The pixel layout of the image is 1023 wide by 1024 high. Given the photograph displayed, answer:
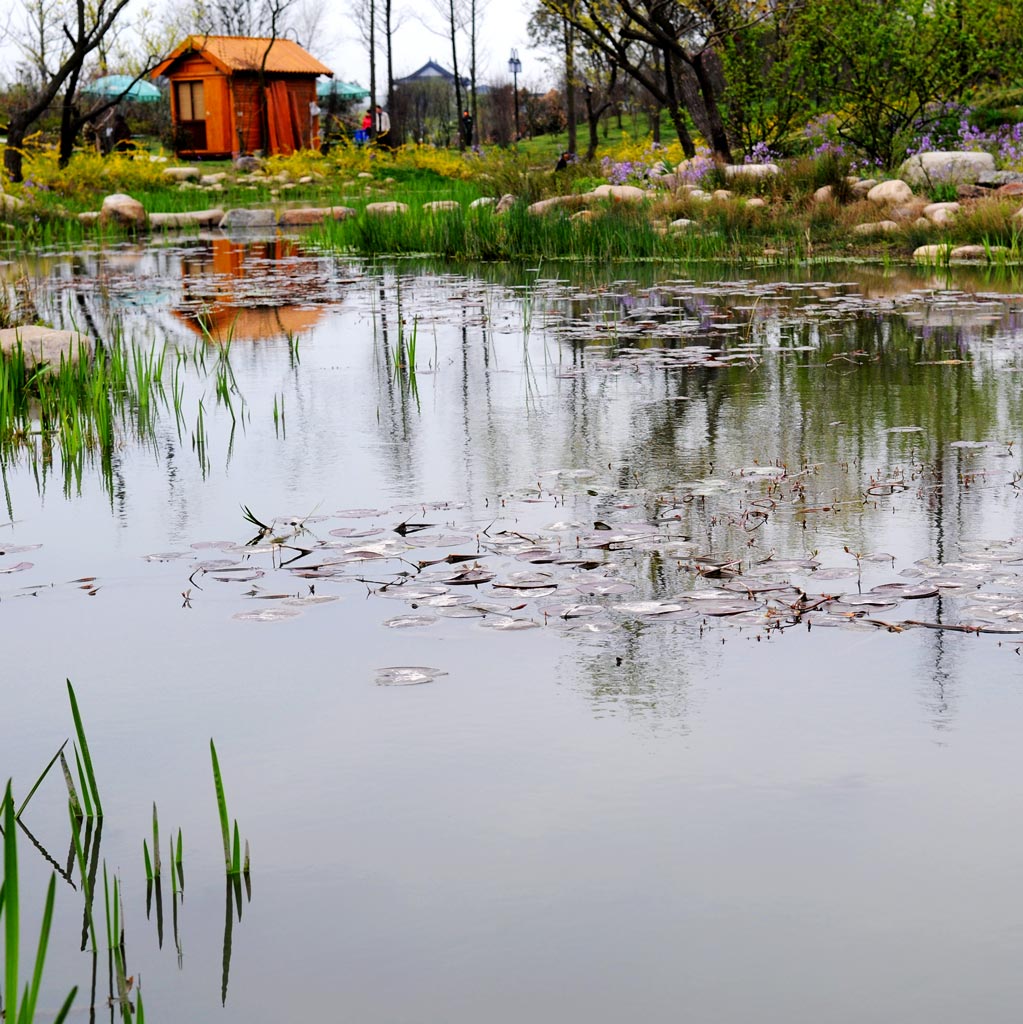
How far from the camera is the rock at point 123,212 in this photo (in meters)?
19.8

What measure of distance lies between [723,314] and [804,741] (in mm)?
6350

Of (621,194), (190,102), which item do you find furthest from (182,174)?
(621,194)

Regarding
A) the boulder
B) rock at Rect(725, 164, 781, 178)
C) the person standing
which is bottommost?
the boulder

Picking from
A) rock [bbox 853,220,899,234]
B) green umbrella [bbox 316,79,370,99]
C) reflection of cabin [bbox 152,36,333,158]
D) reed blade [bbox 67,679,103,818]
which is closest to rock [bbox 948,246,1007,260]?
rock [bbox 853,220,899,234]

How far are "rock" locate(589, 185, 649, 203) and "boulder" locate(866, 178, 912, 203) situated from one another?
2421 mm

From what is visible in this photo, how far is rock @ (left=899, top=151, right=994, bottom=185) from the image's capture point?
43.4 feet

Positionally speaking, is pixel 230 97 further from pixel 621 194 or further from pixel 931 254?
pixel 931 254

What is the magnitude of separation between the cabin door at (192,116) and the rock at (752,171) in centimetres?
2666

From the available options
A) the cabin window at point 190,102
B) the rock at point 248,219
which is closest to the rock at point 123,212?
the rock at point 248,219

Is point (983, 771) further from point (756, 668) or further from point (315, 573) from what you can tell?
point (315, 573)

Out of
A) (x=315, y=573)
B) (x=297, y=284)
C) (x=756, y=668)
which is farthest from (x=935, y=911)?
(x=297, y=284)

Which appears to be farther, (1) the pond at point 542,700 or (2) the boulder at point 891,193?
(2) the boulder at point 891,193

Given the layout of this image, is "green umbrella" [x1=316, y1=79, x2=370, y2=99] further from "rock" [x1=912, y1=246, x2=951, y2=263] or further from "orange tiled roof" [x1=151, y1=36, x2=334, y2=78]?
"rock" [x1=912, y1=246, x2=951, y2=263]

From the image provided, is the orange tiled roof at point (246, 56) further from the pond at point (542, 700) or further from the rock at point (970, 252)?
the pond at point (542, 700)
